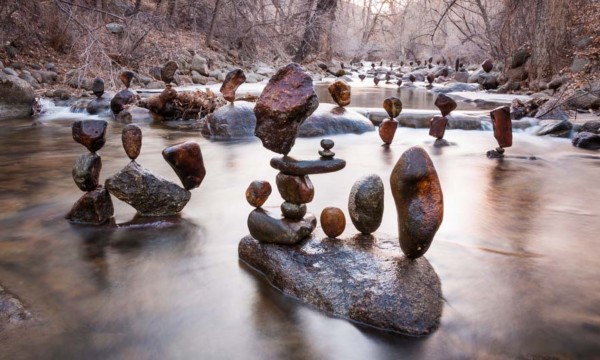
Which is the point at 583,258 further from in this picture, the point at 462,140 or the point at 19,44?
the point at 19,44

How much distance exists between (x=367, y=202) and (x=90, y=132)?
1.79 meters

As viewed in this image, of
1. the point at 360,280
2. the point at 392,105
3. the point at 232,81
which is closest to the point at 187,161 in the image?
the point at 360,280

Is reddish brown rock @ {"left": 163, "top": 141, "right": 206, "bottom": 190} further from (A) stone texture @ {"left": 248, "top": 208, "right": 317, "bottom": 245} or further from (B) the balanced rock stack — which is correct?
(A) stone texture @ {"left": 248, "top": 208, "right": 317, "bottom": 245}

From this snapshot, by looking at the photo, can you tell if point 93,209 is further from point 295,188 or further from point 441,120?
point 441,120

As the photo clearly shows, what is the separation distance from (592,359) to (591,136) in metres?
4.94

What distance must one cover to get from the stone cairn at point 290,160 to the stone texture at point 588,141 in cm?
470

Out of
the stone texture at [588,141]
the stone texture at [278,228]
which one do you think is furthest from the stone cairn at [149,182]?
the stone texture at [588,141]

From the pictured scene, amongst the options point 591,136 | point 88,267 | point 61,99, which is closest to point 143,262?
point 88,267

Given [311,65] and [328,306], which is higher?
[311,65]

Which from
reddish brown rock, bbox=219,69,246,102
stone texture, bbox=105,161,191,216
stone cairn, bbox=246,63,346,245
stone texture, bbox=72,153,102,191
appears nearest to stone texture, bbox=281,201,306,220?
stone cairn, bbox=246,63,346,245

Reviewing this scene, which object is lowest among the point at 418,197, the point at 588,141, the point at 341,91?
the point at 588,141

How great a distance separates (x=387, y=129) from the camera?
595cm

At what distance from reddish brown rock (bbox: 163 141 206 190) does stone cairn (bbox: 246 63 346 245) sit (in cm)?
86

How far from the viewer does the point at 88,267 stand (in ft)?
7.78
